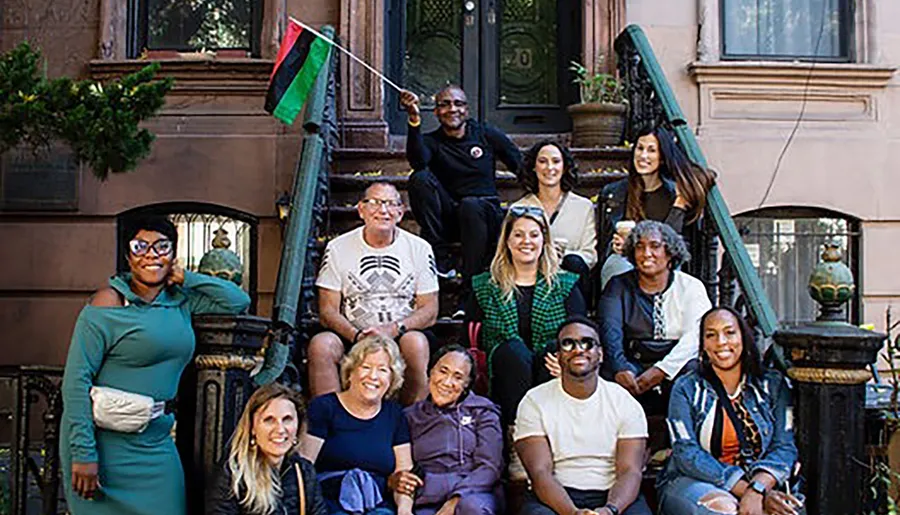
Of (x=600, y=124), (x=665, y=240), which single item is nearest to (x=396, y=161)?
(x=600, y=124)

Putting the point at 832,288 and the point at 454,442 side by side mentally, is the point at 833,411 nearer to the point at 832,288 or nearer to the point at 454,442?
the point at 832,288

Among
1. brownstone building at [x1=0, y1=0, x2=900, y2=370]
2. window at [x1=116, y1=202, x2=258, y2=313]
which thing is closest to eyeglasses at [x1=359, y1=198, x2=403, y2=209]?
brownstone building at [x1=0, y1=0, x2=900, y2=370]

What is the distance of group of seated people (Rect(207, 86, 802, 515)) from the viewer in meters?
5.09

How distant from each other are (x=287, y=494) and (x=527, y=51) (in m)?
6.72

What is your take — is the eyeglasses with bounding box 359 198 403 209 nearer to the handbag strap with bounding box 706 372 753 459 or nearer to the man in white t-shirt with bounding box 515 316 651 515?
the man in white t-shirt with bounding box 515 316 651 515

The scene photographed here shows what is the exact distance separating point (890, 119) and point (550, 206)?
171 inches

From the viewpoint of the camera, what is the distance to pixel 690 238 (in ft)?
24.3

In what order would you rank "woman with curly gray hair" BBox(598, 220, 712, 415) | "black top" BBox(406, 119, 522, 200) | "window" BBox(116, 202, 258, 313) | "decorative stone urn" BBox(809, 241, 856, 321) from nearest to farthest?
"decorative stone urn" BBox(809, 241, 856, 321), "woman with curly gray hair" BBox(598, 220, 712, 415), "black top" BBox(406, 119, 522, 200), "window" BBox(116, 202, 258, 313)

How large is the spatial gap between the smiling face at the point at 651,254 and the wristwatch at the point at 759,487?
1.50m

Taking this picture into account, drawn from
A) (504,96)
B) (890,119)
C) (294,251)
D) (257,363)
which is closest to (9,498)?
(257,363)

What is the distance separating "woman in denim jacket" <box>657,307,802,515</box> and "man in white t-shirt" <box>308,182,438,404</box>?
5.37 ft

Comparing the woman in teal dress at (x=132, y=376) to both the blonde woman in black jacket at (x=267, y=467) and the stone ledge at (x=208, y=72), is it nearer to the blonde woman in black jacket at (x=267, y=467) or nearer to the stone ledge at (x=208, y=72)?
the blonde woman in black jacket at (x=267, y=467)

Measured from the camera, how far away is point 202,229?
9.87 metres

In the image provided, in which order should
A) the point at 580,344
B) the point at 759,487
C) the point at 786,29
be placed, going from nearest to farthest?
1. the point at 759,487
2. the point at 580,344
3. the point at 786,29
